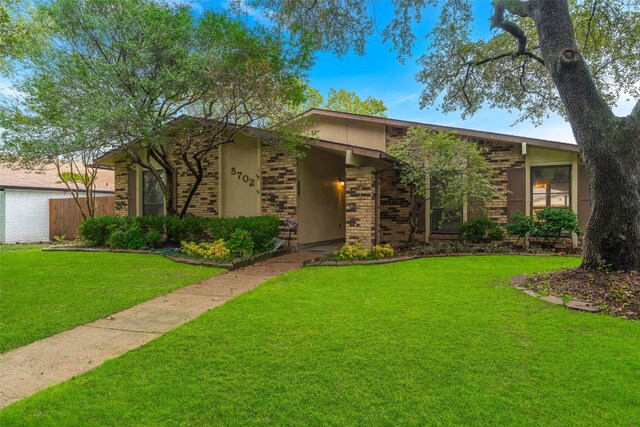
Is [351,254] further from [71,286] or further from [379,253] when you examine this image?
[71,286]

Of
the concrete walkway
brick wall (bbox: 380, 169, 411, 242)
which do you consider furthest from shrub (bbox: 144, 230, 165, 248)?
brick wall (bbox: 380, 169, 411, 242)

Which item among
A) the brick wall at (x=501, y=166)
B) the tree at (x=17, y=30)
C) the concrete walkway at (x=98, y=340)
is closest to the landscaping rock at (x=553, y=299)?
the concrete walkway at (x=98, y=340)

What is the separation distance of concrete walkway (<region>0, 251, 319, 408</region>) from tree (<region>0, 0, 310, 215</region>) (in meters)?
4.50

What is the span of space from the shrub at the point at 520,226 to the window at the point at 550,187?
2.68ft

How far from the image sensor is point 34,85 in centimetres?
816

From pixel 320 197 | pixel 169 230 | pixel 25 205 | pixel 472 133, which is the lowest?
pixel 169 230

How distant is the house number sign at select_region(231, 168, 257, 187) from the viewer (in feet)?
37.5

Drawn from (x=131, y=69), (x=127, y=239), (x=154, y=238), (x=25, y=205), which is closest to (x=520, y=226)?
(x=154, y=238)

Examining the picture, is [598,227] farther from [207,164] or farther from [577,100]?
[207,164]

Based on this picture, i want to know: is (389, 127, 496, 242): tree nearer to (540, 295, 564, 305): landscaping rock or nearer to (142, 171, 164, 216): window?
(540, 295, 564, 305): landscaping rock

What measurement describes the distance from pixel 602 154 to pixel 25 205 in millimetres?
20356

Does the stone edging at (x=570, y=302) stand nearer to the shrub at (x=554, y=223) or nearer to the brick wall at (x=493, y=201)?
the shrub at (x=554, y=223)

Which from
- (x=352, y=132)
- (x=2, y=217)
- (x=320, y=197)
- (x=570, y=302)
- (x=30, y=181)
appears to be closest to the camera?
(x=570, y=302)

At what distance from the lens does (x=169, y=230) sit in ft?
35.2
